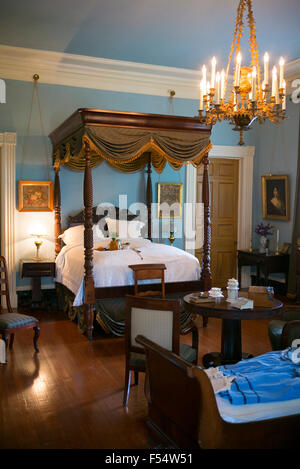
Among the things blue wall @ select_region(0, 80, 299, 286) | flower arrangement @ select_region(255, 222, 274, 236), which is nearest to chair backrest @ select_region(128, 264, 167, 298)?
blue wall @ select_region(0, 80, 299, 286)

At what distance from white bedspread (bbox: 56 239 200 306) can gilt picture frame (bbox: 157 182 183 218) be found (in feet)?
5.13

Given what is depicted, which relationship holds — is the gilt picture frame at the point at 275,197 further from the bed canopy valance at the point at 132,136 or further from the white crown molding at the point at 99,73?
the bed canopy valance at the point at 132,136

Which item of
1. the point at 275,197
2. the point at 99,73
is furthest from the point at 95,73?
the point at 275,197

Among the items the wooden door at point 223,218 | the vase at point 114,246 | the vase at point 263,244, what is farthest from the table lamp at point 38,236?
the vase at point 263,244

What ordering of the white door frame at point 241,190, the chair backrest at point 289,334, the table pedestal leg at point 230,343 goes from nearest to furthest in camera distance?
1. the chair backrest at point 289,334
2. the table pedestal leg at point 230,343
3. the white door frame at point 241,190

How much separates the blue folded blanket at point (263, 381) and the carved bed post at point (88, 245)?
2675 mm

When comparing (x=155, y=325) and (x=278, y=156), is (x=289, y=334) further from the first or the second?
(x=278, y=156)

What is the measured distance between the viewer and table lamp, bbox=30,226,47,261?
7.12 m

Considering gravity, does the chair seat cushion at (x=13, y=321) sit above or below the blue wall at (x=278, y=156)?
below

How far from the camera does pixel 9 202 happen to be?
7.14 m

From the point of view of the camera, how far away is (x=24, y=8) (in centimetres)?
539

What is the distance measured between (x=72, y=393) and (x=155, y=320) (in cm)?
115

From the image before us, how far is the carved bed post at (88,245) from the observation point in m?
5.54
